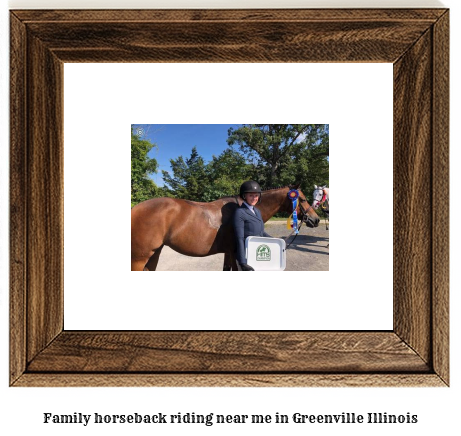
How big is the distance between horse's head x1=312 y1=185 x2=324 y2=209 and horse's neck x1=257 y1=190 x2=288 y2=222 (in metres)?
0.08

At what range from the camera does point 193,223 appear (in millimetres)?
1038

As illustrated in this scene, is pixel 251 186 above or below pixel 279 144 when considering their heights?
below

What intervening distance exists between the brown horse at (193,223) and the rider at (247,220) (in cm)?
1

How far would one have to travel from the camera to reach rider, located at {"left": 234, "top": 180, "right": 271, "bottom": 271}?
1034 millimetres

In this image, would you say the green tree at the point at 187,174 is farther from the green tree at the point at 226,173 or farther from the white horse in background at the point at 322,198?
the white horse in background at the point at 322,198

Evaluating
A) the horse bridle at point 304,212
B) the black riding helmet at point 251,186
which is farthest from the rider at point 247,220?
the horse bridle at point 304,212

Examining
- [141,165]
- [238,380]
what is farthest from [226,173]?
[238,380]

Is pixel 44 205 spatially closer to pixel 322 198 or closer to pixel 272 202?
pixel 272 202

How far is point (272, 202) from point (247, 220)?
3.6 inches

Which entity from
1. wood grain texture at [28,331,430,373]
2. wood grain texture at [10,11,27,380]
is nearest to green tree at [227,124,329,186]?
wood grain texture at [28,331,430,373]

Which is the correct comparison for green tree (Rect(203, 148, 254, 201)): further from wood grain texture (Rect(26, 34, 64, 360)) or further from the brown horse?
wood grain texture (Rect(26, 34, 64, 360))

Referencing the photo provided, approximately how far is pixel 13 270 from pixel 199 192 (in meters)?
0.52
